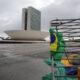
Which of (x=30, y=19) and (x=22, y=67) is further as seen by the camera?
(x=30, y=19)

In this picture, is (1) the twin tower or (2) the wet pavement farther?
(1) the twin tower

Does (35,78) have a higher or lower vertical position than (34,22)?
lower

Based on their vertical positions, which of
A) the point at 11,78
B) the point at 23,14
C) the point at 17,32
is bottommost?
the point at 11,78

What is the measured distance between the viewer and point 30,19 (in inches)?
1916

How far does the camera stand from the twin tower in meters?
48.7

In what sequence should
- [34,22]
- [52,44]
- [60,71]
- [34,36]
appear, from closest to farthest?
[52,44], [60,71], [34,36], [34,22]

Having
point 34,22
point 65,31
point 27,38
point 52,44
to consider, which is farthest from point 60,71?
point 34,22

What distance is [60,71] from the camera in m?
1.82

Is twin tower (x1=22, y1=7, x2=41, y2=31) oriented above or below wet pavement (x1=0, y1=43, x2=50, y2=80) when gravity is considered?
above

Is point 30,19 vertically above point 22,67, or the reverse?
point 30,19

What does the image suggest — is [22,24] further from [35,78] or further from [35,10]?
[35,78]

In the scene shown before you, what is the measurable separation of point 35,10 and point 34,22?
7.50 meters

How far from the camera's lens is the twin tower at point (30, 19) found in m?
48.7

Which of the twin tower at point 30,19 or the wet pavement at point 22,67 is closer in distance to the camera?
the wet pavement at point 22,67
